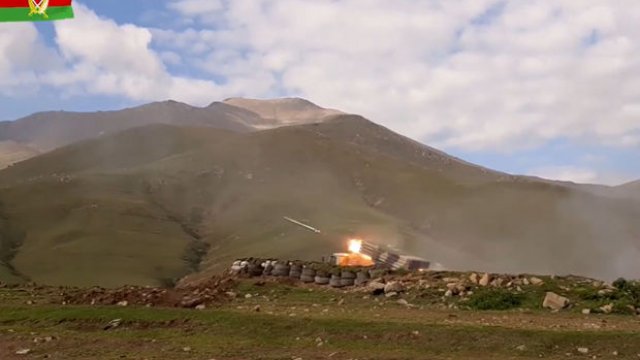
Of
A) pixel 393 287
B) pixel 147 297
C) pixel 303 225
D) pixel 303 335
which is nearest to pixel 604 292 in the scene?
pixel 393 287

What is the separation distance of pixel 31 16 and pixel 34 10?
139 mm

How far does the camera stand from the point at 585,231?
382 ft

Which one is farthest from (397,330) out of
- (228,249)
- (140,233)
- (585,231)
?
(585,231)

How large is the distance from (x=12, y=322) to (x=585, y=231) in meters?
106

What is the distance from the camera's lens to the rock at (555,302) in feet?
83.0

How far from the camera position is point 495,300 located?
25734 mm

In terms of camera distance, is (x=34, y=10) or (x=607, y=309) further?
(x=607, y=309)

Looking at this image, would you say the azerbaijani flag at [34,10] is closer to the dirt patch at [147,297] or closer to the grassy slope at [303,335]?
the grassy slope at [303,335]

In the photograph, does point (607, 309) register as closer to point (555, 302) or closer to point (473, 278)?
point (555, 302)

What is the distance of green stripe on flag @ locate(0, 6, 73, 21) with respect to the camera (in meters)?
16.1

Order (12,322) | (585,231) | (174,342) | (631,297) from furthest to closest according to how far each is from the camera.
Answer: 1. (585,231)
2. (631,297)
3. (12,322)
4. (174,342)

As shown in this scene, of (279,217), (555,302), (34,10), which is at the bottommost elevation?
(555,302)

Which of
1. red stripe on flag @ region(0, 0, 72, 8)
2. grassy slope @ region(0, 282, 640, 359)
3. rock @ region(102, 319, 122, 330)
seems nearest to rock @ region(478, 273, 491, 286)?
grassy slope @ region(0, 282, 640, 359)

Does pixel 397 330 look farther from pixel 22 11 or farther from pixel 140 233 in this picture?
pixel 140 233
